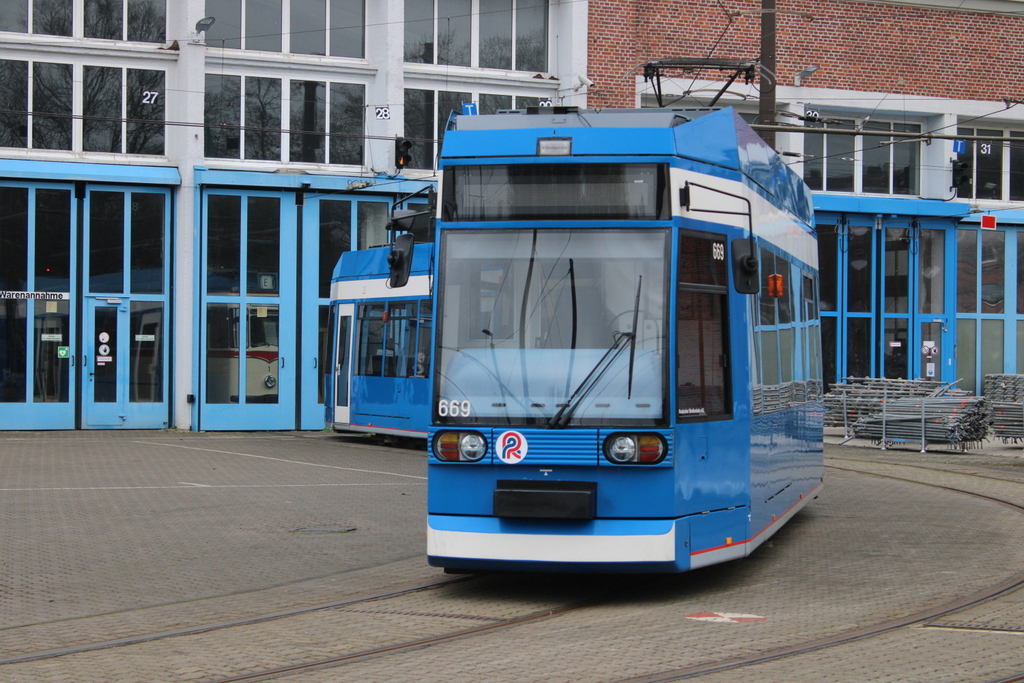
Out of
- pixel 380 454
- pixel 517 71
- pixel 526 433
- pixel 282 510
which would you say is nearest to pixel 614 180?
pixel 526 433

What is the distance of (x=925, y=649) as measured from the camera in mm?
6402

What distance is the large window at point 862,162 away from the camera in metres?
29.8

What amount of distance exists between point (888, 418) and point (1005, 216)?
11245mm

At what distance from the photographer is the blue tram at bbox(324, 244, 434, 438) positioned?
19734 millimetres

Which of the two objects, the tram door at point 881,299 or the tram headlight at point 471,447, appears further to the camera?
the tram door at point 881,299

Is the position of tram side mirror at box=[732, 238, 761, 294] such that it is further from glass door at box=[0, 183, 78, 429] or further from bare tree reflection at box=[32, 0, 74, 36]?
bare tree reflection at box=[32, 0, 74, 36]

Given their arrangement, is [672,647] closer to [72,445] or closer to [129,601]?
[129,601]

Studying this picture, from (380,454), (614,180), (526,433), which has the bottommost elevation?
(380,454)

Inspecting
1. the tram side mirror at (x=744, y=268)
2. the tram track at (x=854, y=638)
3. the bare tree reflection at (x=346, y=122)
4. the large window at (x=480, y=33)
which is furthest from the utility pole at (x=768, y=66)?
the tram track at (x=854, y=638)

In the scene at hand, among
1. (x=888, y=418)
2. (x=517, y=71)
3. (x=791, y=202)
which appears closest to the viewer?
(x=791, y=202)

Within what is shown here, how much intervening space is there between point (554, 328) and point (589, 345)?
0.24 metres

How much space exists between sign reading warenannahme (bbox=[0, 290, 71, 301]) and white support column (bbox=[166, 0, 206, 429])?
6.96 ft

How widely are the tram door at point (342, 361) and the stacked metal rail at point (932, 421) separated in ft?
31.5

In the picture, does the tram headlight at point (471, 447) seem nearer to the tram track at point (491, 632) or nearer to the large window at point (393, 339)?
the tram track at point (491, 632)
